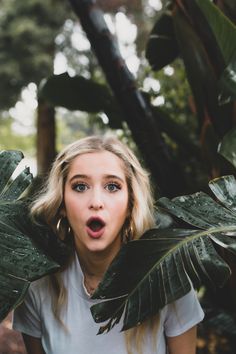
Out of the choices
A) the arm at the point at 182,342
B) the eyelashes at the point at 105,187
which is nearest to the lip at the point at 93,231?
the eyelashes at the point at 105,187

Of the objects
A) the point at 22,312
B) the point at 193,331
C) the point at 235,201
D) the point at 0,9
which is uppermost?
the point at 0,9

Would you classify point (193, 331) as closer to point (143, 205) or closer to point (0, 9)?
point (143, 205)

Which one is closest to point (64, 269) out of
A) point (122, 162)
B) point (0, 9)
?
point (122, 162)

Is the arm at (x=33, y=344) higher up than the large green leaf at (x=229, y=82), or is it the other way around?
the large green leaf at (x=229, y=82)

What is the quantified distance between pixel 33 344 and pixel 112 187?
0.59m

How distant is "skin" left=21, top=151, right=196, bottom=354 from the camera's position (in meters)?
1.21

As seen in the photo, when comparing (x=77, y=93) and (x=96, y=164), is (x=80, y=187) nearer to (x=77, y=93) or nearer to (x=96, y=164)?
(x=96, y=164)

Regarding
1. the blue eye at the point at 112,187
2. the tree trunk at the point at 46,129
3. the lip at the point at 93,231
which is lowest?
the lip at the point at 93,231

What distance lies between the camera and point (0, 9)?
1217 centimetres

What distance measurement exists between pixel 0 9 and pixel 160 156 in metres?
11.4

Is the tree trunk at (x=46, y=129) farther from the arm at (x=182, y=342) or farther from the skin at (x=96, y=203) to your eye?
the arm at (x=182, y=342)

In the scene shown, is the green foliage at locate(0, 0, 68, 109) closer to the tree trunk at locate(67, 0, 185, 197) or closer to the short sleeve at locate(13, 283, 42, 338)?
the tree trunk at locate(67, 0, 185, 197)

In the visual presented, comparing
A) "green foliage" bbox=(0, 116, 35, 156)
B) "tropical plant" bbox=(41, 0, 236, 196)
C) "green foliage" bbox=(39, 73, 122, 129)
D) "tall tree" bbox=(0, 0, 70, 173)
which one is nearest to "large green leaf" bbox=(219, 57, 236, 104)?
"tropical plant" bbox=(41, 0, 236, 196)

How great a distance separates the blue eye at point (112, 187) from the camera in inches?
51.1
